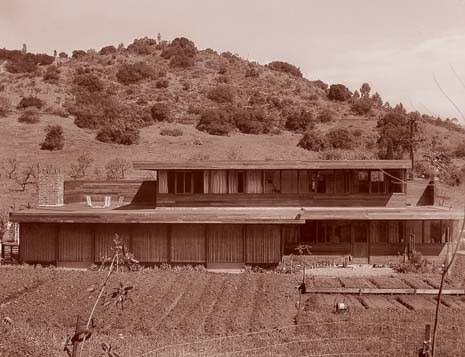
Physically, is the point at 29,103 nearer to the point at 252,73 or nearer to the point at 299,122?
the point at 299,122

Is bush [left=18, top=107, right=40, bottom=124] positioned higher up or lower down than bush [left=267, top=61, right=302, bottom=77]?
lower down

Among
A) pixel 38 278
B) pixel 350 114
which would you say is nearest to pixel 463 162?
pixel 350 114

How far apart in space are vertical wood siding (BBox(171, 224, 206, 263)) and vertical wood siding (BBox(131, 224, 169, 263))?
1.42ft

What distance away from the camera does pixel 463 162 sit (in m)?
64.8

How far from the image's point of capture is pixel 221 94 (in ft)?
281

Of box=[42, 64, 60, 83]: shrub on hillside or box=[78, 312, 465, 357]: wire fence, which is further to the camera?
box=[42, 64, 60, 83]: shrub on hillside

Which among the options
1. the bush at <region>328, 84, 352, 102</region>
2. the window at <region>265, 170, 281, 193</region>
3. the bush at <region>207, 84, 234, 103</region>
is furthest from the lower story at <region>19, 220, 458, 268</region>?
the bush at <region>328, 84, 352, 102</region>

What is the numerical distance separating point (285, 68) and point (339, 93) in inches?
718

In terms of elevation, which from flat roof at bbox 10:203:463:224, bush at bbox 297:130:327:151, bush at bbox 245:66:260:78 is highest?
bush at bbox 245:66:260:78

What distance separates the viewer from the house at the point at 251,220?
29438mm

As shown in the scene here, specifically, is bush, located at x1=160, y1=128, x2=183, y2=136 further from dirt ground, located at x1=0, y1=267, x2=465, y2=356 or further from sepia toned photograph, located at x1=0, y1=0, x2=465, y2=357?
dirt ground, located at x1=0, y1=267, x2=465, y2=356

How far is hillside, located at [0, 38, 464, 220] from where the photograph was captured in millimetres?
61844

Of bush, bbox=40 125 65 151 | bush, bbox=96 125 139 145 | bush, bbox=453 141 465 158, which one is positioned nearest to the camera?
bush, bbox=40 125 65 151

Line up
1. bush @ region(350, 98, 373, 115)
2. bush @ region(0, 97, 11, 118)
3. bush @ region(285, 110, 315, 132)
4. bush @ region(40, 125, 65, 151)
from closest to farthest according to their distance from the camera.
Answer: bush @ region(40, 125, 65, 151) → bush @ region(0, 97, 11, 118) → bush @ region(285, 110, 315, 132) → bush @ region(350, 98, 373, 115)
